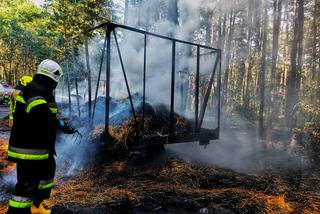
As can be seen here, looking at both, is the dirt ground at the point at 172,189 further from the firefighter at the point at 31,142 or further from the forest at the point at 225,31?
the forest at the point at 225,31

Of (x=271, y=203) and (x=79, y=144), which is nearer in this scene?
(x=271, y=203)

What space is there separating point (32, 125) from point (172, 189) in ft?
9.42

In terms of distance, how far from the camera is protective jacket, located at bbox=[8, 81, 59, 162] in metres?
2.77

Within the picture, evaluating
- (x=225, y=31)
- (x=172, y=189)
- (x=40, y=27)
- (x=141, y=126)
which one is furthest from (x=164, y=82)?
(x=40, y=27)

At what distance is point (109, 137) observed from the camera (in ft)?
15.3

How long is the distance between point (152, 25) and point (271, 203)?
526 inches

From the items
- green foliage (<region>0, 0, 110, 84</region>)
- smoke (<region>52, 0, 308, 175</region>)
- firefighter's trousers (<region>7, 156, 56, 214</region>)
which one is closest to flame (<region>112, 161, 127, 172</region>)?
smoke (<region>52, 0, 308, 175</region>)

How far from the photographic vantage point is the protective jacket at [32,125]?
9.07 feet

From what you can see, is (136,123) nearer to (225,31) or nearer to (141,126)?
(141,126)

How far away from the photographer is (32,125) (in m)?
2.81

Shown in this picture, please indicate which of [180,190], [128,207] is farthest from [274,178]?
[128,207]

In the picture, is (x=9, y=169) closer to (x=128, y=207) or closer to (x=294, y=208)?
(x=128, y=207)

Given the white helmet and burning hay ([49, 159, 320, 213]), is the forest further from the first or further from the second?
the white helmet

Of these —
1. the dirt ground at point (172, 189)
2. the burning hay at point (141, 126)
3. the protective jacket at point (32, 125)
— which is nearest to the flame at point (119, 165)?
the dirt ground at point (172, 189)
